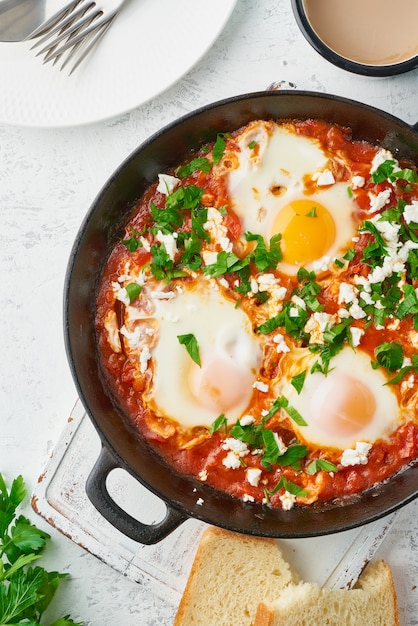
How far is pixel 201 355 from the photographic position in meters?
3.53

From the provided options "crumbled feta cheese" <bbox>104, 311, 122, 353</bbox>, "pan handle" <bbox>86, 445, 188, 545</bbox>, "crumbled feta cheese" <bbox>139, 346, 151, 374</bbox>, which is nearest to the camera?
"pan handle" <bbox>86, 445, 188, 545</bbox>

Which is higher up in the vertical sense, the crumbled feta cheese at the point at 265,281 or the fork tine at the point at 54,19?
the fork tine at the point at 54,19

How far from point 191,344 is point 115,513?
2.82 feet

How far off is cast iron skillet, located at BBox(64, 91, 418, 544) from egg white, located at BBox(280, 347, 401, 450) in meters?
0.32

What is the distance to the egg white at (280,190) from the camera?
11.6ft

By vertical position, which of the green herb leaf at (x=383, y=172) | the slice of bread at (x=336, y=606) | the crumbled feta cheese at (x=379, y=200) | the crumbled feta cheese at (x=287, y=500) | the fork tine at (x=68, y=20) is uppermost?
the fork tine at (x=68, y=20)

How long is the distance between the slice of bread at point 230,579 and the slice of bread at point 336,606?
10 cm

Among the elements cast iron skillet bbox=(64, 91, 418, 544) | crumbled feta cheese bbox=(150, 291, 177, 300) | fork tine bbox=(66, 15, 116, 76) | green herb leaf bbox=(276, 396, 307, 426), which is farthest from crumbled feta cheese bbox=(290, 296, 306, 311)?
fork tine bbox=(66, 15, 116, 76)

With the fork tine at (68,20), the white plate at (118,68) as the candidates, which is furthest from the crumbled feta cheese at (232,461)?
the fork tine at (68,20)

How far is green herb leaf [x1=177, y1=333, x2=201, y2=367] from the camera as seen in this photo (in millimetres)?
3503

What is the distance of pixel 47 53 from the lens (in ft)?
12.4

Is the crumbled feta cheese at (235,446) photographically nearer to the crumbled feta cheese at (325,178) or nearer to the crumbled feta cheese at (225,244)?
the crumbled feta cheese at (225,244)

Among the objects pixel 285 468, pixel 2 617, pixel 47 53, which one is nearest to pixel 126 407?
pixel 285 468

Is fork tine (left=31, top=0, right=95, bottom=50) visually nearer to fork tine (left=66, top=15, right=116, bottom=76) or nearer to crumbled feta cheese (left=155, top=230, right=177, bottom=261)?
fork tine (left=66, top=15, right=116, bottom=76)
